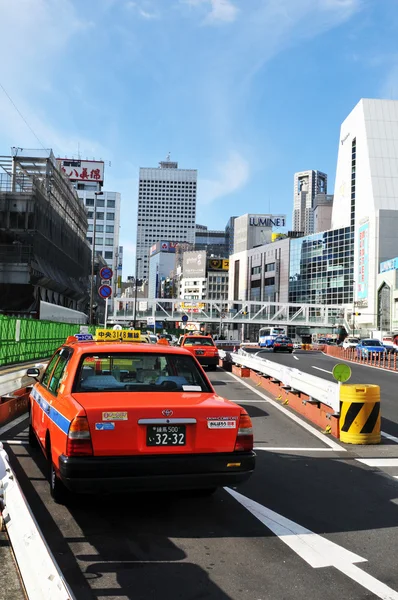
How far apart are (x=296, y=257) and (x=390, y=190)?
30680 millimetres

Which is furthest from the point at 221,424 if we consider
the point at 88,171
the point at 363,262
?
the point at 88,171

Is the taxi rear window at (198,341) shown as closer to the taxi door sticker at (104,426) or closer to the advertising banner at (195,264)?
the taxi door sticker at (104,426)

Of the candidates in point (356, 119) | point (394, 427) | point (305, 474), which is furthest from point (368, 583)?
point (356, 119)

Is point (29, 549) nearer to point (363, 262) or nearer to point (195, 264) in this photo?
point (363, 262)

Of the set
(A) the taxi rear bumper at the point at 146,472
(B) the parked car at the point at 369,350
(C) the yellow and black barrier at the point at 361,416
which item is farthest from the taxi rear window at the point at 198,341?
(A) the taxi rear bumper at the point at 146,472

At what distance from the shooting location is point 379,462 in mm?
7777

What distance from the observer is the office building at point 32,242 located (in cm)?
4575

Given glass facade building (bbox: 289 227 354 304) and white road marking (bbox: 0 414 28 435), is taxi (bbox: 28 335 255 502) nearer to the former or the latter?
white road marking (bbox: 0 414 28 435)

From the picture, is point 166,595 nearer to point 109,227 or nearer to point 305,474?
point 305,474

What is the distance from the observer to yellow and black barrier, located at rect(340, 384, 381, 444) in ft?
29.8

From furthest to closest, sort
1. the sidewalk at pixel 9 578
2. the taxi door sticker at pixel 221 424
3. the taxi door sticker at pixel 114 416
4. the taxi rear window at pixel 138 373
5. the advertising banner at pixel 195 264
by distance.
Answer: the advertising banner at pixel 195 264
the taxi rear window at pixel 138 373
the taxi door sticker at pixel 221 424
the taxi door sticker at pixel 114 416
the sidewalk at pixel 9 578

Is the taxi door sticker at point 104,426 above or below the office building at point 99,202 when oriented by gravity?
below

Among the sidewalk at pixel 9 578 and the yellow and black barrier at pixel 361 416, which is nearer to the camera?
the sidewalk at pixel 9 578

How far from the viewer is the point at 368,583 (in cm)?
386
